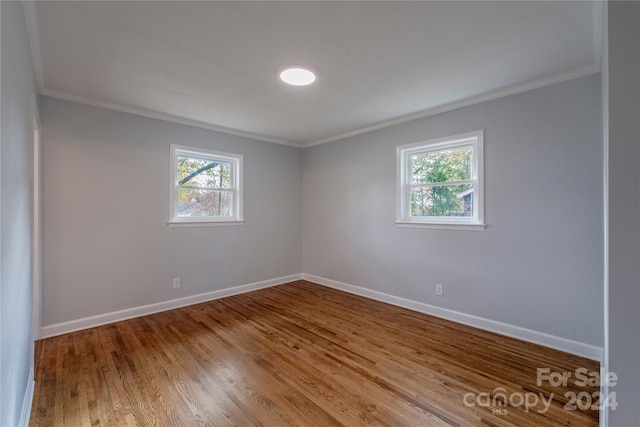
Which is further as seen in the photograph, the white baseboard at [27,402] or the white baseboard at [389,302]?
the white baseboard at [389,302]

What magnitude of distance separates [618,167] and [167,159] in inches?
161

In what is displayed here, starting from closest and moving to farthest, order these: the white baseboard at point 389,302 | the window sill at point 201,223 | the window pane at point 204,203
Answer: the white baseboard at point 389,302, the window sill at point 201,223, the window pane at point 204,203

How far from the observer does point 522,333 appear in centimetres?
279

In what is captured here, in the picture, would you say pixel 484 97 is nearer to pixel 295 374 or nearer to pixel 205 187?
pixel 295 374

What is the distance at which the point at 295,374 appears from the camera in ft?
7.24

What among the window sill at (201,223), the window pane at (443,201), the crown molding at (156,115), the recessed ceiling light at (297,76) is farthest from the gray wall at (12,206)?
the window pane at (443,201)

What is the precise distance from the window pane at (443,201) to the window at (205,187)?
2624 mm

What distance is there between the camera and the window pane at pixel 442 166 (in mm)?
3289

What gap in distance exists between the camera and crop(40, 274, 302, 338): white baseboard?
114 inches

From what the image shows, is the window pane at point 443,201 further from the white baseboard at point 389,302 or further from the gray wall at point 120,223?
the gray wall at point 120,223

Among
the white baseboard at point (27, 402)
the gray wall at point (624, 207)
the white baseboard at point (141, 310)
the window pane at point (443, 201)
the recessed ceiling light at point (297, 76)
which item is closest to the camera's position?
the gray wall at point (624, 207)

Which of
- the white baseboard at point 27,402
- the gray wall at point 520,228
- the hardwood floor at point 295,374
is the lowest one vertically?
the hardwood floor at point 295,374

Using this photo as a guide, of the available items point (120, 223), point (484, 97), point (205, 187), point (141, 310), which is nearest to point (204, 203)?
point (205, 187)

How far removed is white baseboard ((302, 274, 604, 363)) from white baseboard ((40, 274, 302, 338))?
165cm
